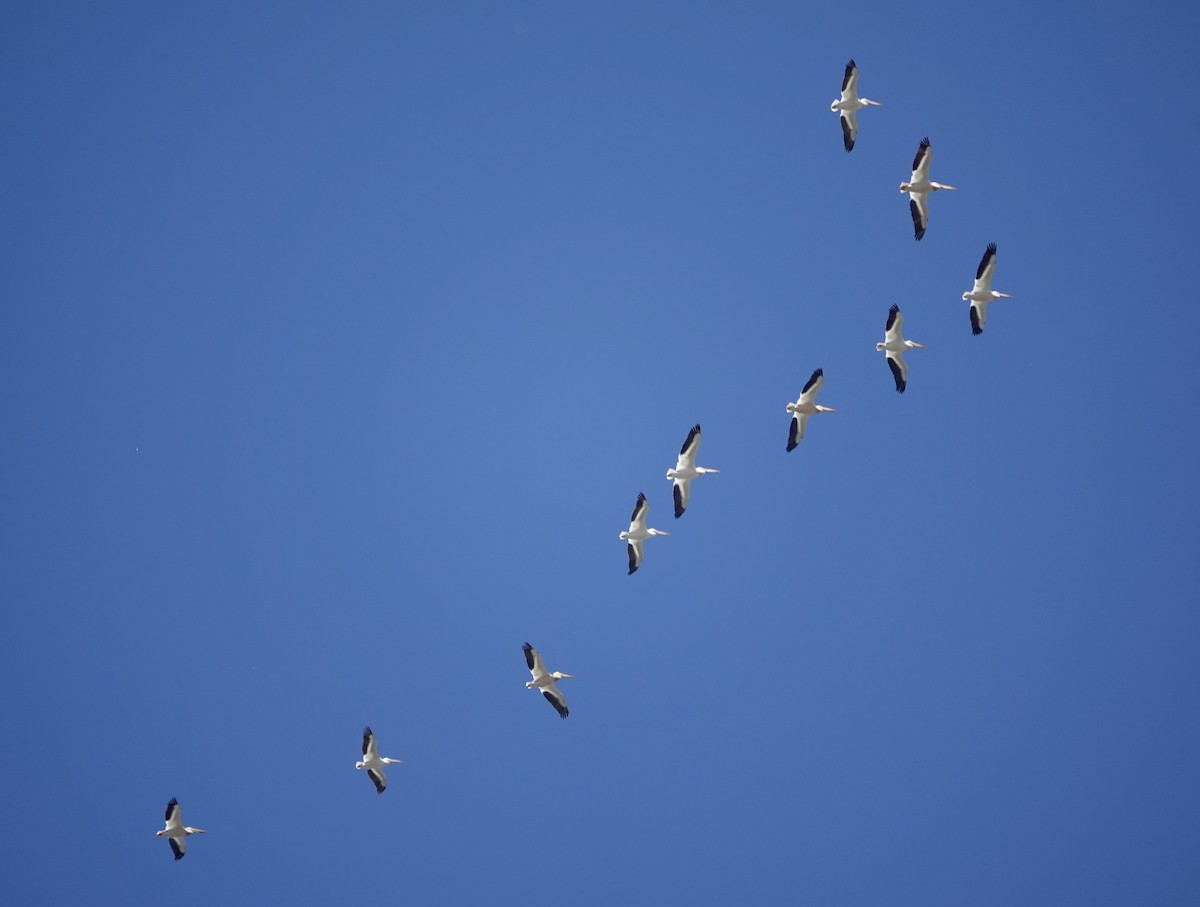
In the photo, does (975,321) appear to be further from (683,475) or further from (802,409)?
(683,475)

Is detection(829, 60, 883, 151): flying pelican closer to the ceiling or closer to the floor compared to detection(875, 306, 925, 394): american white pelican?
closer to the ceiling

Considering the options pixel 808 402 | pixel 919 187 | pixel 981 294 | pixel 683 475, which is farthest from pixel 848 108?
pixel 683 475

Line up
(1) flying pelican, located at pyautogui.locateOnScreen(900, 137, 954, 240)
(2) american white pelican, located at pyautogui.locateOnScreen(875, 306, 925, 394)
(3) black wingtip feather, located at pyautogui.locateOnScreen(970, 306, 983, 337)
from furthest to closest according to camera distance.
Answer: (3) black wingtip feather, located at pyautogui.locateOnScreen(970, 306, 983, 337)
(2) american white pelican, located at pyautogui.locateOnScreen(875, 306, 925, 394)
(1) flying pelican, located at pyautogui.locateOnScreen(900, 137, 954, 240)

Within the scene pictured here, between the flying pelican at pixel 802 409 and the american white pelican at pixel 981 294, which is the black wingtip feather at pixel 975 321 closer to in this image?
the american white pelican at pixel 981 294

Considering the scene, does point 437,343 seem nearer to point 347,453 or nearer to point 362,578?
point 347,453

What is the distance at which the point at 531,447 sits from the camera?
90.2 meters

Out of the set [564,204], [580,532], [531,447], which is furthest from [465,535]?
[564,204]

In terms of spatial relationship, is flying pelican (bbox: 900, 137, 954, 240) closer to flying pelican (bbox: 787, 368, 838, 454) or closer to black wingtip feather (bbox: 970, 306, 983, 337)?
black wingtip feather (bbox: 970, 306, 983, 337)

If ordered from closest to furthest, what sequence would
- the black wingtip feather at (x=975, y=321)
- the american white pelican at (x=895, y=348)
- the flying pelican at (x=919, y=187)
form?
the flying pelican at (x=919, y=187) → the american white pelican at (x=895, y=348) → the black wingtip feather at (x=975, y=321)

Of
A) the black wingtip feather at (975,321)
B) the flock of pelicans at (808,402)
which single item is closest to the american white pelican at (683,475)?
the flock of pelicans at (808,402)

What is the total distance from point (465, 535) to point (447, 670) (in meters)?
22.3

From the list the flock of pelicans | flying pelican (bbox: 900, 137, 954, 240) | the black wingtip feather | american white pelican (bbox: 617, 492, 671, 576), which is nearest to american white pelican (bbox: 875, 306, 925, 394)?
the flock of pelicans

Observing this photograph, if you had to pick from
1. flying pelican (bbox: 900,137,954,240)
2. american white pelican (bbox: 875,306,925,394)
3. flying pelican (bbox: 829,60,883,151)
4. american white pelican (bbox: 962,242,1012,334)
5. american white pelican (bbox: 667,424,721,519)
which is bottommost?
american white pelican (bbox: 667,424,721,519)

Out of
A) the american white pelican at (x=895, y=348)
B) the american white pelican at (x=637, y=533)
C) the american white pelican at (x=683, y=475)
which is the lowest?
the american white pelican at (x=637, y=533)
